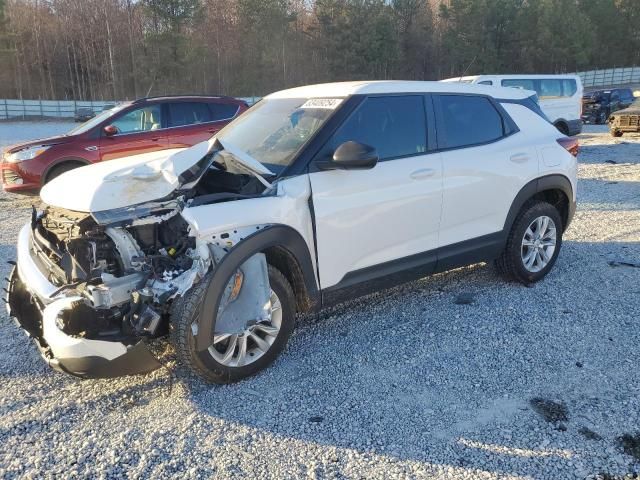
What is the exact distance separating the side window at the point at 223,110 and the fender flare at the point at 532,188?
20.7ft

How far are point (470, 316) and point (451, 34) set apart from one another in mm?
56273

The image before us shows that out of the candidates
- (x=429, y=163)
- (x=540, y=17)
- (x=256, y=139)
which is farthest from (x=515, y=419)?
(x=540, y=17)

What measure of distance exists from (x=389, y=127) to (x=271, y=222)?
4.20 ft

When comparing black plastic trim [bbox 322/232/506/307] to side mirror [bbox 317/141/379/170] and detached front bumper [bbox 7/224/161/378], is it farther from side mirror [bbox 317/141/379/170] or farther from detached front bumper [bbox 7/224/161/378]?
detached front bumper [bbox 7/224/161/378]

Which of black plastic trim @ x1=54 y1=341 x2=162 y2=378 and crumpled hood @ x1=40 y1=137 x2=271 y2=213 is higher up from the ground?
crumpled hood @ x1=40 y1=137 x2=271 y2=213

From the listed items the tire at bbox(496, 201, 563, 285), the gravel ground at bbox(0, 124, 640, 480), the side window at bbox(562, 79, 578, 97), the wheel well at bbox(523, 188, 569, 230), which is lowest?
the gravel ground at bbox(0, 124, 640, 480)

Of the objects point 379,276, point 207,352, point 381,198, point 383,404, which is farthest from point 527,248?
point 207,352

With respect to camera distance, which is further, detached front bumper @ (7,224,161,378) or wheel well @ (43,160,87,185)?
wheel well @ (43,160,87,185)

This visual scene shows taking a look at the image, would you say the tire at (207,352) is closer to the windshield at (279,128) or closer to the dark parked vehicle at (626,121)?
the windshield at (279,128)

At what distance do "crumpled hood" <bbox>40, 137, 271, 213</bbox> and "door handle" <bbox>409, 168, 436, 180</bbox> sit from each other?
1155mm

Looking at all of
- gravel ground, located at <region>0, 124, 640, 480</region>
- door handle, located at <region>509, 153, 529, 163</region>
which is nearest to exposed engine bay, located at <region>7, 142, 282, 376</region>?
gravel ground, located at <region>0, 124, 640, 480</region>

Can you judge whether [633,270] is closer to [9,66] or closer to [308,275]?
[308,275]

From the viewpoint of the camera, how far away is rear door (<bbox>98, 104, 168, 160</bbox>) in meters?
8.71

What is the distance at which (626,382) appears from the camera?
3.38 metres
